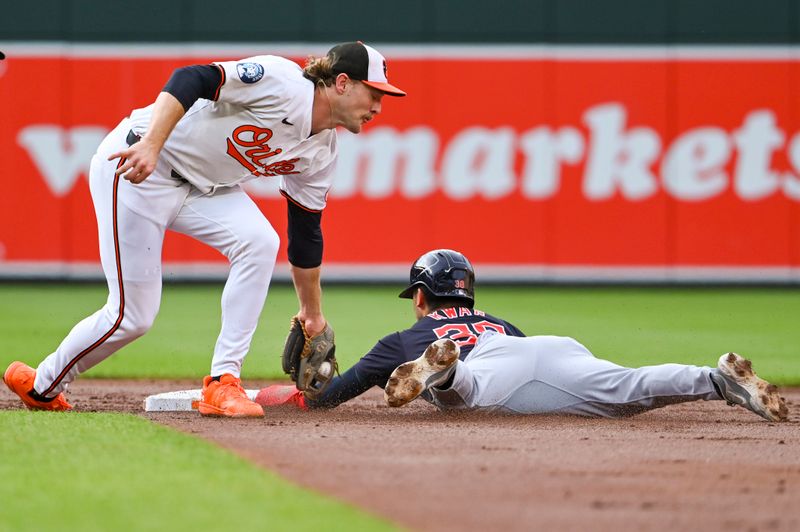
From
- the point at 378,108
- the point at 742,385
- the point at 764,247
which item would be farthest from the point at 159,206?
the point at 764,247

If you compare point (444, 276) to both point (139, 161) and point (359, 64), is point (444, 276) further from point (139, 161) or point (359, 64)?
point (139, 161)

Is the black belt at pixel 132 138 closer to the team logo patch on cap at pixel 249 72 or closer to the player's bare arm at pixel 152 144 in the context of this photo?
the player's bare arm at pixel 152 144

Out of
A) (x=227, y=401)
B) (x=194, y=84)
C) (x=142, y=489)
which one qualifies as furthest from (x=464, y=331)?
(x=142, y=489)

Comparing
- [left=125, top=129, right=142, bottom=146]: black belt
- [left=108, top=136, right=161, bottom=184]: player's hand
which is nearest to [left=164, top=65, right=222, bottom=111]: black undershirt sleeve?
[left=108, top=136, right=161, bottom=184]: player's hand

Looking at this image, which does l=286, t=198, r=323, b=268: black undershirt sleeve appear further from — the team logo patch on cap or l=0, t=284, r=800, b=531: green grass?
l=0, t=284, r=800, b=531: green grass

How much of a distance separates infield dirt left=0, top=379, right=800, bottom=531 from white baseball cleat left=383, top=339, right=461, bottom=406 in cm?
12

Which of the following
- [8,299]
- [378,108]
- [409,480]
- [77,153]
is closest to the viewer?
[409,480]

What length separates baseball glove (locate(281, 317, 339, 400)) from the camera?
16.6 feet

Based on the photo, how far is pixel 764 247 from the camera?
12.5 m

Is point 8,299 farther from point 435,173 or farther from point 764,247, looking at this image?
point 764,247

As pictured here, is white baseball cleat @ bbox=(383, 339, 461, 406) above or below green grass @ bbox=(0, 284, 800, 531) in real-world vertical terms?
above

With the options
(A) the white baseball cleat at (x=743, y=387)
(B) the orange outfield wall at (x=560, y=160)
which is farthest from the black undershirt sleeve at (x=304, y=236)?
(B) the orange outfield wall at (x=560, y=160)

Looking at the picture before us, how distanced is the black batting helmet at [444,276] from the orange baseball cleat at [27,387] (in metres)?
1.42

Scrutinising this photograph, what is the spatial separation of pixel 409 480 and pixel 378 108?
1870 mm
